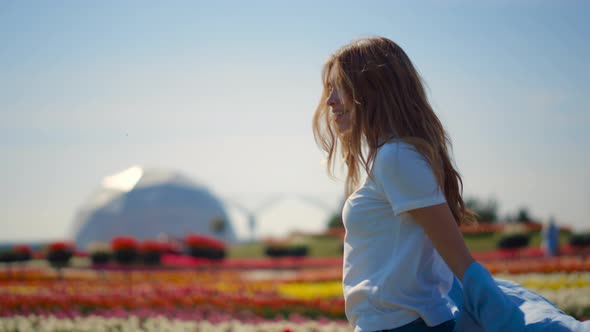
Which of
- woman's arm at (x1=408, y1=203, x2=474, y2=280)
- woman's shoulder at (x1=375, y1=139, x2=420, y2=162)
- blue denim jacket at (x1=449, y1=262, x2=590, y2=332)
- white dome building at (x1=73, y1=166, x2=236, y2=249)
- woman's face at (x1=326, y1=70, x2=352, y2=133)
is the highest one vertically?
woman's face at (x1=326, y1=70, x2=352, y2=133)

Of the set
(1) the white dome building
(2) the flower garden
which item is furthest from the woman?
(1) the white dome building

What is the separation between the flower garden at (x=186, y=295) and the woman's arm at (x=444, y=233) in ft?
6.17

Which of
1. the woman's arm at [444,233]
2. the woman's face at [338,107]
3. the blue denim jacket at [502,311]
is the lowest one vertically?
the blue denim jacket at [502,311]

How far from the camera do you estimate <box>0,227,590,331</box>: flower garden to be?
5.43 m

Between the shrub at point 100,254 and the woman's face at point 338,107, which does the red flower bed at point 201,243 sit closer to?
the shrub at point 100,254

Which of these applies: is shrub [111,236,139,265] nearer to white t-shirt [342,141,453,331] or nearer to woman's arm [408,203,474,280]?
white t-shirt [342,141,453,331]

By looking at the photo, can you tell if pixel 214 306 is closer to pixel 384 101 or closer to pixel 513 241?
pixel 384 101

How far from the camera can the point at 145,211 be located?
47.7 meters

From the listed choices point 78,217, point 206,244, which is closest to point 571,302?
point 206,244

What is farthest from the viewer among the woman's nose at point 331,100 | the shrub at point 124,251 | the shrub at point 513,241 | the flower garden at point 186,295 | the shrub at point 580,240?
the shrub at point 580,240

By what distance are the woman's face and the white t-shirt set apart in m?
0.24

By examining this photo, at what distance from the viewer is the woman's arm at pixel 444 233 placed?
1.56 meters

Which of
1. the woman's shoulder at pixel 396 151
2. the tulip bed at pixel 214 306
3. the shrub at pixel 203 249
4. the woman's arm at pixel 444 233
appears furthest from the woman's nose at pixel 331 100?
the shrub at pixel 203 249

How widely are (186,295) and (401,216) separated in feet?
22.3
